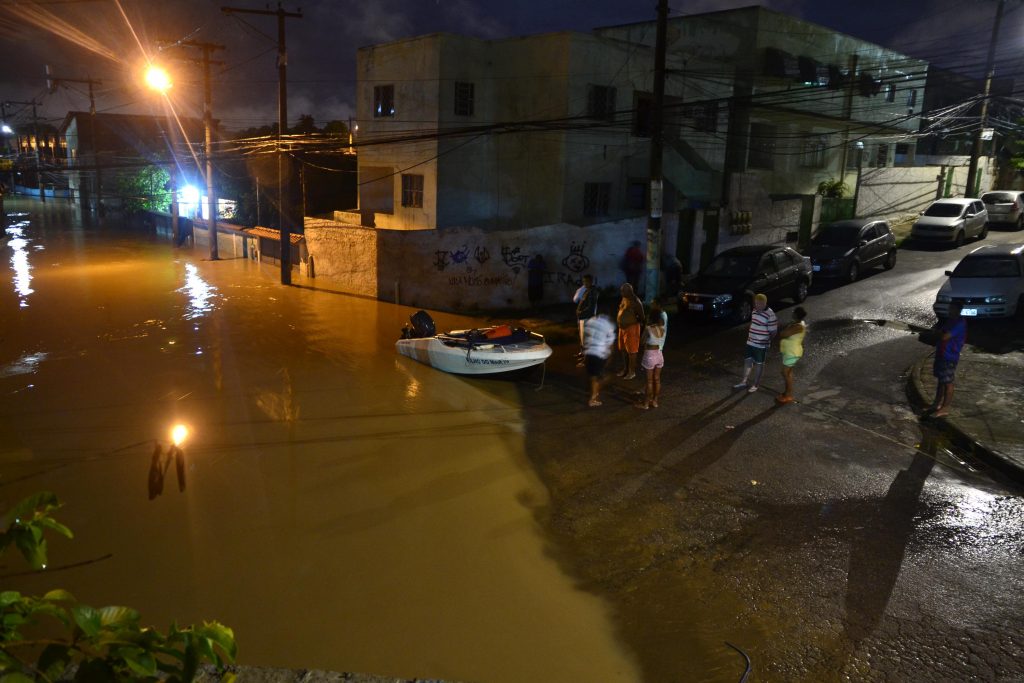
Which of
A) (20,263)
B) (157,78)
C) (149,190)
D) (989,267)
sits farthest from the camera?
(149,190)

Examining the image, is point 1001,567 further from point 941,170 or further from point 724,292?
point 941,170

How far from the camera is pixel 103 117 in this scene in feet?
211

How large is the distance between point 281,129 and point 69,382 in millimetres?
12858

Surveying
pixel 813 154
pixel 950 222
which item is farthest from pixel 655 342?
pixel 813 154

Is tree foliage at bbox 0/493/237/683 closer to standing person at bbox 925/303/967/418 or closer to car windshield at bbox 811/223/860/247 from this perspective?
standing person at bbox 925/303/967/418

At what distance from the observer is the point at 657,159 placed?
16.2 metres

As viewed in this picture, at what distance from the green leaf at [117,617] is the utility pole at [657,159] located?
586 inches

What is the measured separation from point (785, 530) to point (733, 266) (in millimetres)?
10631

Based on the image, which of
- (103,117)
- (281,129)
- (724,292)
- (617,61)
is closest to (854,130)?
(617,61)

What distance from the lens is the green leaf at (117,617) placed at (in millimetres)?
2049

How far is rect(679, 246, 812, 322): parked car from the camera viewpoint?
631 inches

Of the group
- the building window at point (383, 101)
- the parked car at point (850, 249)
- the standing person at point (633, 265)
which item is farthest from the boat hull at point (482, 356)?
the building window at point (383, 101)

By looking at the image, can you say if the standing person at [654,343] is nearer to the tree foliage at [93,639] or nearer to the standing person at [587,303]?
the standing person at [587,303]

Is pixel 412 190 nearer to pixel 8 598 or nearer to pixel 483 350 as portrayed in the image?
pixel 483 350
